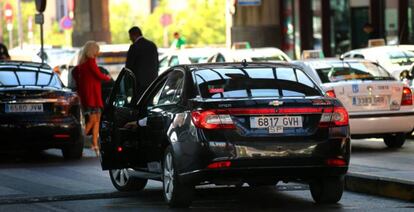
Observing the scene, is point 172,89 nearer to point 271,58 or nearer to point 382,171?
point 382,171

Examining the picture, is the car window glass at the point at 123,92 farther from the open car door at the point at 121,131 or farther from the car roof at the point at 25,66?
the car roof at the point at 25,66

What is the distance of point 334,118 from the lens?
10.9 metres

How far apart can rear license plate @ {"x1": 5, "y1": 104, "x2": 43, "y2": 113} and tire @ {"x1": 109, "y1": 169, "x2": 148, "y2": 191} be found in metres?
3.83

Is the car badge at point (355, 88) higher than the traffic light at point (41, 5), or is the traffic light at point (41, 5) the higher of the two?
the traffic light at point (41, 5)

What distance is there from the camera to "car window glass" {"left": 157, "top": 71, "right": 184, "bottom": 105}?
11469 mm

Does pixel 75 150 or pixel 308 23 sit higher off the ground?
pixel 308 23

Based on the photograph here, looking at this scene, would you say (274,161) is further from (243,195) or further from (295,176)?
(243,195)

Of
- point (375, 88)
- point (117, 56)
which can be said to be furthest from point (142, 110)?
point (117, 56)

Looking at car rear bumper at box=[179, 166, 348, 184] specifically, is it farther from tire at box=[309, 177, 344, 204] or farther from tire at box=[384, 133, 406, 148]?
tire at box=[384, 133, 406, 148]

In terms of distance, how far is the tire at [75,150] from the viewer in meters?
17.2

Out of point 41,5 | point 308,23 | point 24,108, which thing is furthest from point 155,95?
point 308,23

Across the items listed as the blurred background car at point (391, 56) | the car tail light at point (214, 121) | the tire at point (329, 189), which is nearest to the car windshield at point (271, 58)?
the blurred background car at point (391, 56)

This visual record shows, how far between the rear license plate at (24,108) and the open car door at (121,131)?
3687 mm

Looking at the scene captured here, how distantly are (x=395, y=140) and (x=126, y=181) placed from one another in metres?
6.16
